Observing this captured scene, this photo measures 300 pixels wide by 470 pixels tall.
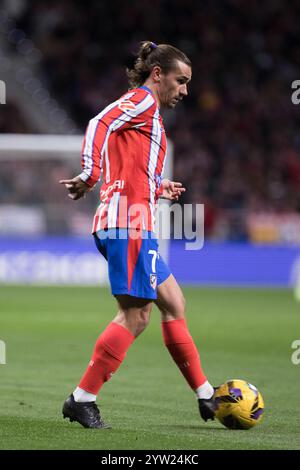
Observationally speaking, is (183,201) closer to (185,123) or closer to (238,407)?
(185,123)

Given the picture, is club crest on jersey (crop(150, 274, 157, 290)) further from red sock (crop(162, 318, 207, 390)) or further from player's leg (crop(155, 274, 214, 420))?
red sock (crop(162, 318, 207, 390))

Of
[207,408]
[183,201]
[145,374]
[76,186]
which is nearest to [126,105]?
[76,186]

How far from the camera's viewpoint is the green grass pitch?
5516 millimetres

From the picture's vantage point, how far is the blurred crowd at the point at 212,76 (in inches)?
925

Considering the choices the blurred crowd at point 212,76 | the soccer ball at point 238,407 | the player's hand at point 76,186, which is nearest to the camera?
the player's hand at point 76,186

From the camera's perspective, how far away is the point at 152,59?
612cm

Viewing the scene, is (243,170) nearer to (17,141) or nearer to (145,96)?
(17,141)

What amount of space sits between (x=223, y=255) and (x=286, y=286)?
143 centimetres

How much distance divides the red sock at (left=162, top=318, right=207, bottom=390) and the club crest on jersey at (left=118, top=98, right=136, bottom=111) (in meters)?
1.32

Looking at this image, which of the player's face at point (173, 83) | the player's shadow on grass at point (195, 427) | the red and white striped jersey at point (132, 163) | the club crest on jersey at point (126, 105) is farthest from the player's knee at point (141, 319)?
the player's face at point (173, 83)

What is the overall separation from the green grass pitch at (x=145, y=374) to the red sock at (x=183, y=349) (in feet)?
0.95

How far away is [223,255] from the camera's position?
69.9 feet

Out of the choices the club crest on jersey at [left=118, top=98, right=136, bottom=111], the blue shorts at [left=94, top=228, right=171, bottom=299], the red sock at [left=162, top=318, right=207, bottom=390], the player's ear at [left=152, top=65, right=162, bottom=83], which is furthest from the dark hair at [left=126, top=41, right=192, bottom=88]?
the red sock at [left=162, top=318, right=207, bottom=390]

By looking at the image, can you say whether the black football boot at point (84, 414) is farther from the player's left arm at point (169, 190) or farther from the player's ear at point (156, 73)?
the player's ear at point (156, 73)
